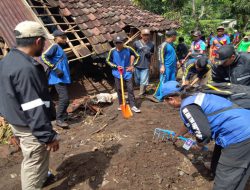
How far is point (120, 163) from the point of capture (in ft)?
14.1

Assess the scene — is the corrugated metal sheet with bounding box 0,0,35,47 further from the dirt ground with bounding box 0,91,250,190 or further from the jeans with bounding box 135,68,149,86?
the jeans with bounding box 135,68,149,86

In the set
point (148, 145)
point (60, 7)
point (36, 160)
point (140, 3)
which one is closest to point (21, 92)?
point (36, 160)

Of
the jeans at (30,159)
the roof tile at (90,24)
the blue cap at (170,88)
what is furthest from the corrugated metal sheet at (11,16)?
the blue cap at (170,88)

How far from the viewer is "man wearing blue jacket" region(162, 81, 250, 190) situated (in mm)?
2619

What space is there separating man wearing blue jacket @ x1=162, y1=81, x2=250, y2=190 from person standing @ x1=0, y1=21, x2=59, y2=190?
1432 mm

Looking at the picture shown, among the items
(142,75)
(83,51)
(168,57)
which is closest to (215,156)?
(168,57)

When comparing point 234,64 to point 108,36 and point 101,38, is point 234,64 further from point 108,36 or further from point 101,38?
point 108,36

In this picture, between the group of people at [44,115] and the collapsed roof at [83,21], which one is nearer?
the group of people at [44,115]

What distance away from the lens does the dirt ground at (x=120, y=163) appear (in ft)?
12.8

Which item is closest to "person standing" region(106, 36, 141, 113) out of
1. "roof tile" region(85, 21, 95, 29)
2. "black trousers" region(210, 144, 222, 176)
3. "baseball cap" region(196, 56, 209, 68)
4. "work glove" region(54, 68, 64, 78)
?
"work glove" region(54, 68, 64, 78)

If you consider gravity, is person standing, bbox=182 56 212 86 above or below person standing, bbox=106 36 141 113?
below

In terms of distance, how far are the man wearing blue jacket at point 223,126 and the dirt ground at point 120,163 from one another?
3.80 ft

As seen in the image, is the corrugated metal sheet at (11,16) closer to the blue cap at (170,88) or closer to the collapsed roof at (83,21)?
the collapsed roof at (83,21)

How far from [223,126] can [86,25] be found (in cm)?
668
